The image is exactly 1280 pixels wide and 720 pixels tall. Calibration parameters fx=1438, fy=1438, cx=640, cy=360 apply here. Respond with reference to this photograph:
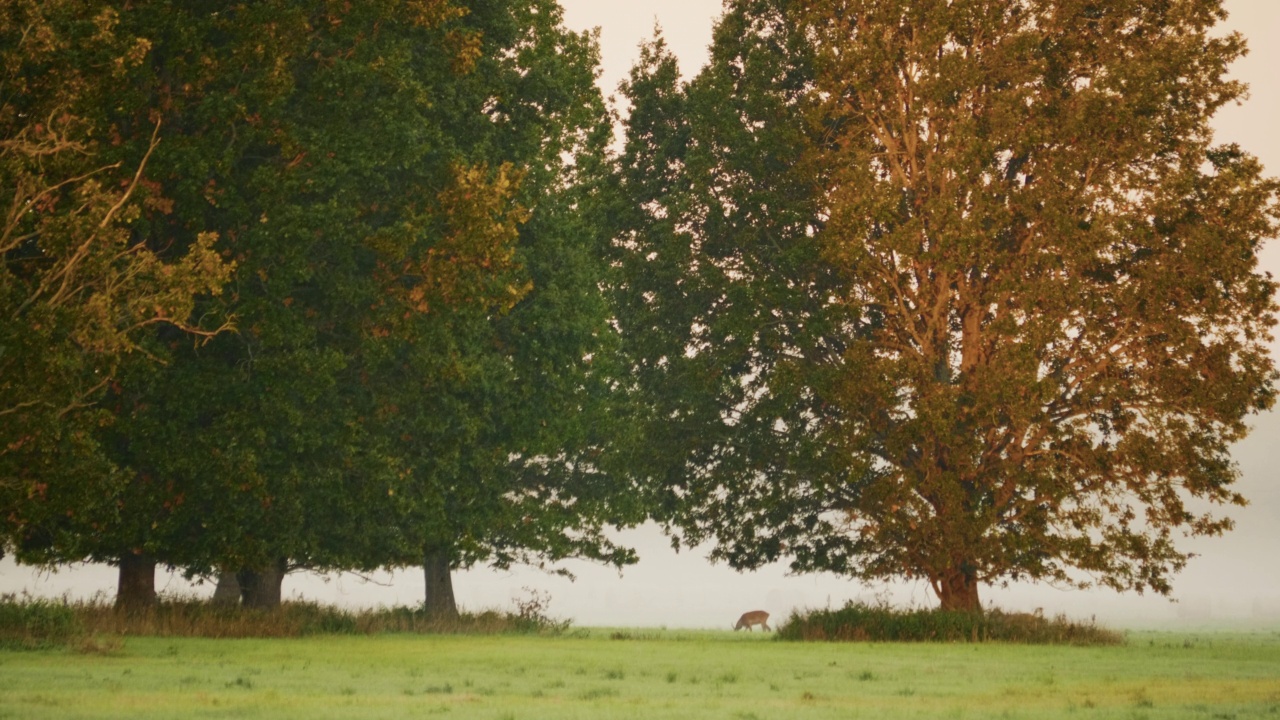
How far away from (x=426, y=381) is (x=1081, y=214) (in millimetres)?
16134

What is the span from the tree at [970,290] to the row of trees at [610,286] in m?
0.12

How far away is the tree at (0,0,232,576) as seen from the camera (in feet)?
78.0

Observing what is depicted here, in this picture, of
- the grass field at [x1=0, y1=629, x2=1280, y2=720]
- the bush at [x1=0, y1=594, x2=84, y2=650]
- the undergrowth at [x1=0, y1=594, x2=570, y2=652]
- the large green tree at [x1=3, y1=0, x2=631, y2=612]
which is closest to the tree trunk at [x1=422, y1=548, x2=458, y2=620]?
the undergrowth at [x1=0, y1=594, x2=570, y2=652]

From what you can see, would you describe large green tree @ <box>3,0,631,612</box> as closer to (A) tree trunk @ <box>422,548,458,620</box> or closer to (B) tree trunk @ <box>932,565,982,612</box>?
(A) tree trunk @ <box>422,548,458,620</box>

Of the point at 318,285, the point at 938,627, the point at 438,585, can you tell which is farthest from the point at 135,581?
the point at 938,627

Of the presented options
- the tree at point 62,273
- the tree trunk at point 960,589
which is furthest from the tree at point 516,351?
the tree trunk at point 960,589

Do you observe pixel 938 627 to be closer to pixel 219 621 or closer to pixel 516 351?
pixel 516 351

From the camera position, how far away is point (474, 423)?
3631 centimetres

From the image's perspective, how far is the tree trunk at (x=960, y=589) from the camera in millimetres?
35719

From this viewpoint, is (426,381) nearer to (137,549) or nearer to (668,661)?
(137,549)

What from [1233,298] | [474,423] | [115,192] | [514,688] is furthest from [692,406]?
[514,688]

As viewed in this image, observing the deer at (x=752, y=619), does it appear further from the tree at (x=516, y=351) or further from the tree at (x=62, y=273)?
the tree at (x=62, y=273)

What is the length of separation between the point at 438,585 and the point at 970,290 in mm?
17862

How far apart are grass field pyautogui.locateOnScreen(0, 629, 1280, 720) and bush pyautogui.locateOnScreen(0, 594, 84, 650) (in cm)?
95
